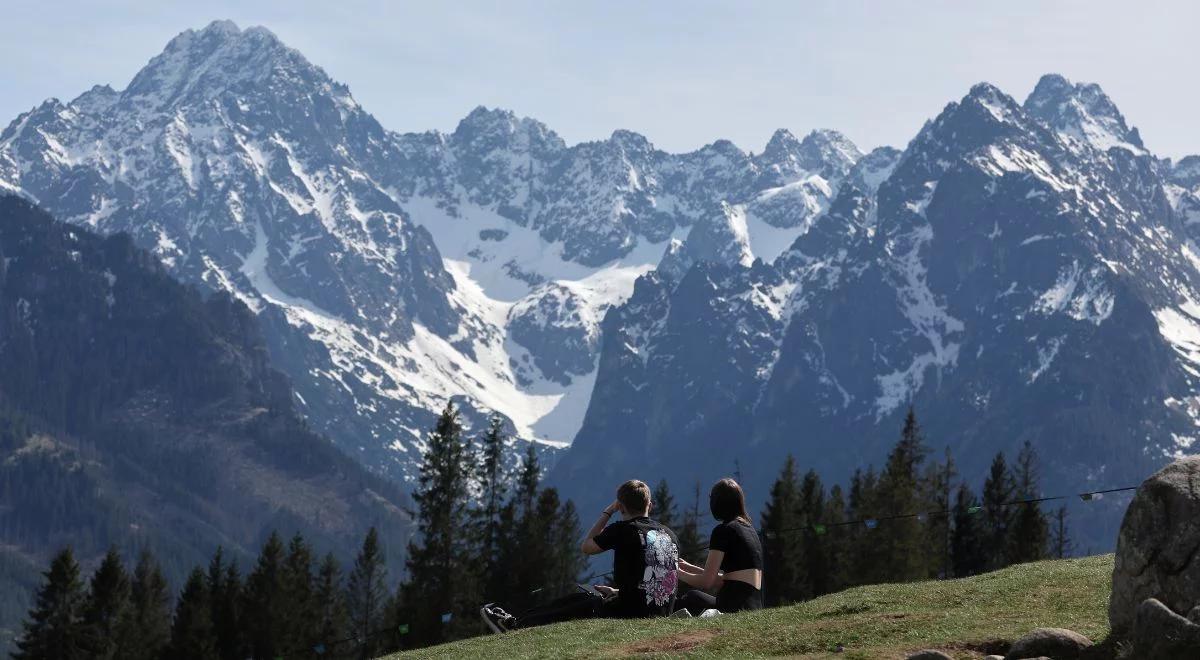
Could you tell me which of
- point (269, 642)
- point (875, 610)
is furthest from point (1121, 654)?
point (269, 642)

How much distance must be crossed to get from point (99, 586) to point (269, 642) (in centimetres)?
1151

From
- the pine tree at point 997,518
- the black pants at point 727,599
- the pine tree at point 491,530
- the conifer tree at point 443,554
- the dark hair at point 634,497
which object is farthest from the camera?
the pine tree at point 997,518

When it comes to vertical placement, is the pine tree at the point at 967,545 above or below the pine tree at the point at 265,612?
above

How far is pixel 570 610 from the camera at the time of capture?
3422 cm

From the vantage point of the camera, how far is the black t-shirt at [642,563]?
96.4ft

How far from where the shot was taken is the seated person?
29141mm

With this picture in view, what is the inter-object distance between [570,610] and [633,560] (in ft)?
14.7

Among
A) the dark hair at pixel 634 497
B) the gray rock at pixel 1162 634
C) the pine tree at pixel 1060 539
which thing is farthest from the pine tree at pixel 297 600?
the gray rock at pixel 1162 634

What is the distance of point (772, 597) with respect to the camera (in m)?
105

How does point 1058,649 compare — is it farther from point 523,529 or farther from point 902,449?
point 902,449

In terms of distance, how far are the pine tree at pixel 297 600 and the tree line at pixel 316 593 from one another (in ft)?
0.37

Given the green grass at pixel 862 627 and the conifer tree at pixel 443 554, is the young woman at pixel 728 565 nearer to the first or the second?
the green grass at pixel 862 627

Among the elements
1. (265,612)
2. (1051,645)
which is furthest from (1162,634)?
(265,612)

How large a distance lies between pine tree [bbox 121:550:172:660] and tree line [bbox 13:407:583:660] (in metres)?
0.22
